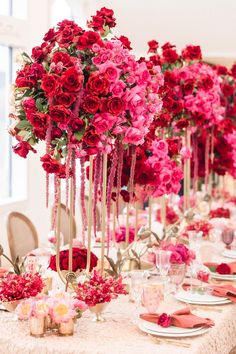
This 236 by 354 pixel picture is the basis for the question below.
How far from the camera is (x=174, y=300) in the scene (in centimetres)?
308

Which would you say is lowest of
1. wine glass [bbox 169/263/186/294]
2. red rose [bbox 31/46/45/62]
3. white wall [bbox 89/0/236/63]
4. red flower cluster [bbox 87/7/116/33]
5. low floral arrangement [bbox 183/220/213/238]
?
wine glass [bbox 169/263/186/294]

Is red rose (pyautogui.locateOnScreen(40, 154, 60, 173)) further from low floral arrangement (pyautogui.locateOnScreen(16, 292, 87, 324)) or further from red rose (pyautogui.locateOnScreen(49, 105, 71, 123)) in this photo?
low floral arrangement (pyautogui.locateOnScreen(16, 292, 87, 324))

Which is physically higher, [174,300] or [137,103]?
[137,103]

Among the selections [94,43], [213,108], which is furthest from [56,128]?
[213,108]

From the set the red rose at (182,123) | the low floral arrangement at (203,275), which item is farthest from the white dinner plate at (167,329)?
the red rose at (182,123)

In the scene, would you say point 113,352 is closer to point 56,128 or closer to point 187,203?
point 56,128

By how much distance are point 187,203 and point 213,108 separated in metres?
0.79

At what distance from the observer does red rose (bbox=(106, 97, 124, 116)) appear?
278 cm

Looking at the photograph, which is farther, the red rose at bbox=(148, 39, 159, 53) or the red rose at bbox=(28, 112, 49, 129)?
the red rose at bbox=(148, 39, 159, 53)

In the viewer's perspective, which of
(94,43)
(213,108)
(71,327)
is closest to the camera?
(71,327)

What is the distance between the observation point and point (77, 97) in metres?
2.75

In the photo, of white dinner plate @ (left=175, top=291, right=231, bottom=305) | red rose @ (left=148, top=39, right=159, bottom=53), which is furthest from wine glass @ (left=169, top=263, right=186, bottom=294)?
red rose @ (left=148, top=39, right=159, bottom=53)

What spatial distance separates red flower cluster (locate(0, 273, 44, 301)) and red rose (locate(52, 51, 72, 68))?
0.82 meters

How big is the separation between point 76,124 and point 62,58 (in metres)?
0.25
